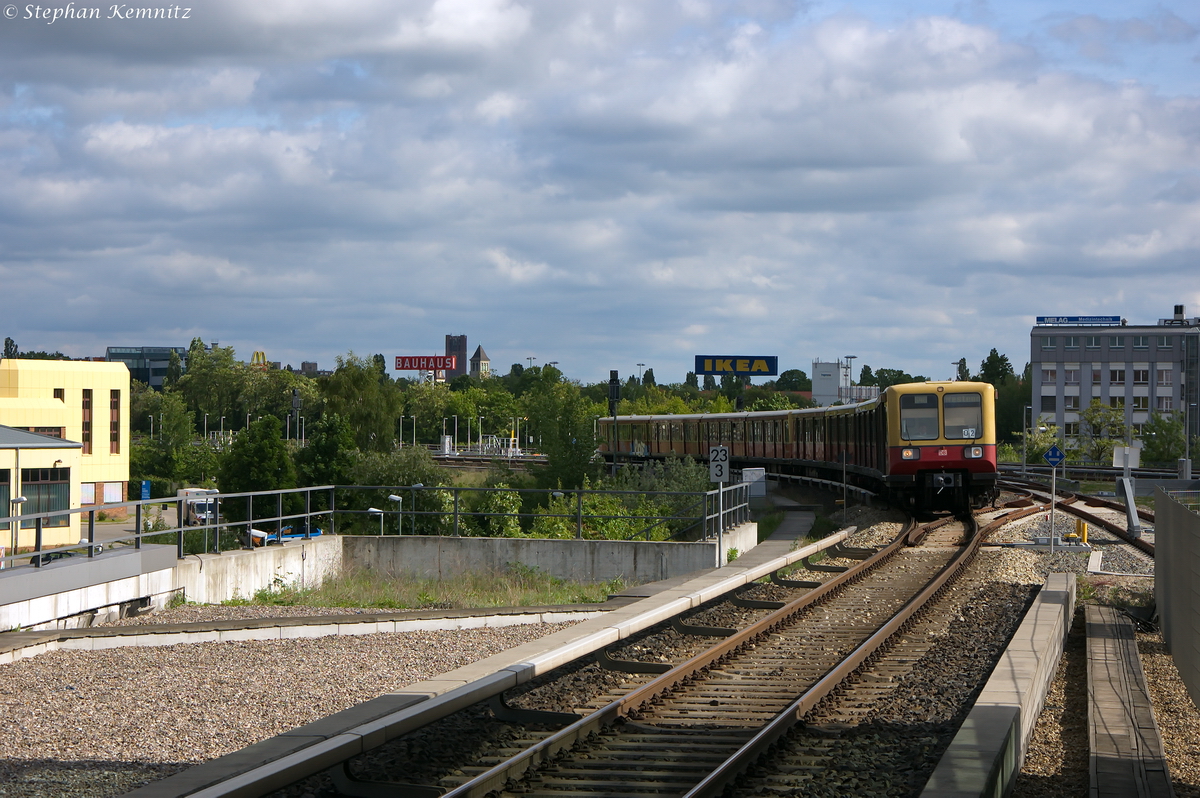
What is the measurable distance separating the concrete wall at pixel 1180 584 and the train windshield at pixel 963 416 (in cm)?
1272

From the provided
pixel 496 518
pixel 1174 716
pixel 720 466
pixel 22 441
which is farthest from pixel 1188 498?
pixel 22 441

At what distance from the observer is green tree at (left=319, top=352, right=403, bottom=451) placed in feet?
269

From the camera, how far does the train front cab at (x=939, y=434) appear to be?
26953mm

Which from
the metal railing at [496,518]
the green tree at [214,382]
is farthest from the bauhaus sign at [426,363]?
the metal railing at [496,518]

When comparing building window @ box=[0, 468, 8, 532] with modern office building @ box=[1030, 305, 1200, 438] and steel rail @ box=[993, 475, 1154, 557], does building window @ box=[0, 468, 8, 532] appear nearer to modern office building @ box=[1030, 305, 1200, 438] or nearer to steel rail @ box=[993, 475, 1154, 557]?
Answer: steel rail @ box=[993, 475, 1154, 557]

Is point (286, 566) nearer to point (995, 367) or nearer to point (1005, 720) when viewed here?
point (1005, 720)

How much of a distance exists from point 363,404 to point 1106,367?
2956 inches

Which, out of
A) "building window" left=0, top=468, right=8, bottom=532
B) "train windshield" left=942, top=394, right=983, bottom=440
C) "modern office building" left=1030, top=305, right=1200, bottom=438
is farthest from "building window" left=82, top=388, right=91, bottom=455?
"modern office building" left=1030, top=305, right=1200, bottom=438

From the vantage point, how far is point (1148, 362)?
114750 mm

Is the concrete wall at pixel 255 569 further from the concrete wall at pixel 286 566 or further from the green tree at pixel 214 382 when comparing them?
the green tree at pixel 214 382

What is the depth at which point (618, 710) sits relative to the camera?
8234 mm

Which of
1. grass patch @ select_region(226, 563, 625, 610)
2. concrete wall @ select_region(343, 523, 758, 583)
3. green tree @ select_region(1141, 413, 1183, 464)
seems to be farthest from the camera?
green tree @ select_region(1141, 413, 1183, 464)

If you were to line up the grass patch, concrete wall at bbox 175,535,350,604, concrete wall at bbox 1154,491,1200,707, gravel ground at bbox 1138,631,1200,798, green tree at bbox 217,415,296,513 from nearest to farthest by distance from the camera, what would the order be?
gravel ground at bbox 1138,631,1200,798 < concrete wall at bbox 1154,491,1200,707 < concrete wall at bbox 175,535,350,604 < the grass patch < green tree at bbox 217,415,296,513

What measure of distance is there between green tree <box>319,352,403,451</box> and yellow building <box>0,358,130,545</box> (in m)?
13.7
